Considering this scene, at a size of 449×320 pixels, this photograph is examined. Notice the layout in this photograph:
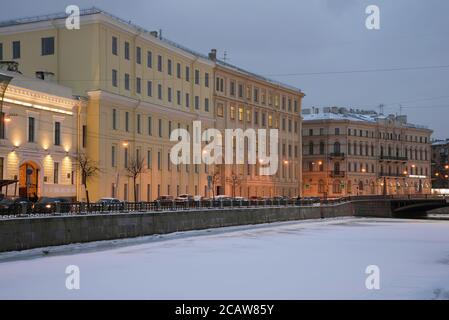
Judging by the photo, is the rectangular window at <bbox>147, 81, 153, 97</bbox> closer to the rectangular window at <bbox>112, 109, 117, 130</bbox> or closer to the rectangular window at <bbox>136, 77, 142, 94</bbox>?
the rectangular window at <bbox>136, 77, 142, 94</bbox>

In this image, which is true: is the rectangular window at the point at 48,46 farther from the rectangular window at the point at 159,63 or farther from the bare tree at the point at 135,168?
the bare tree at the point at 135,168

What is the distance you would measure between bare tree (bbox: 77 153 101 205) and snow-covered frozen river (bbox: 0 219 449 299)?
43.6ft

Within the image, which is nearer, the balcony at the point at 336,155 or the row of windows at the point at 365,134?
the balcony at the point at 336,155

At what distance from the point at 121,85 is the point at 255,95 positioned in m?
30.4

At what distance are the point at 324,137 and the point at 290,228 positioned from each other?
60.0 metres

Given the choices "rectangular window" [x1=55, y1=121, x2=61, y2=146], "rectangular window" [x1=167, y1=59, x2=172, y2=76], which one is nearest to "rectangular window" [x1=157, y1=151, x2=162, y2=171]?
"rectangular window" [x1=167, y1=59, x2=172, y2=76]

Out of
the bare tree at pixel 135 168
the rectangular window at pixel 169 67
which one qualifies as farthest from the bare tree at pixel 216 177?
the bare tree at pixel 135 168

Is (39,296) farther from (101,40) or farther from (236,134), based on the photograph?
(236,134)

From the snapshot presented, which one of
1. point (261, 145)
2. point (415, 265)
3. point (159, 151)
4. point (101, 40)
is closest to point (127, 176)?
point (159, 151)

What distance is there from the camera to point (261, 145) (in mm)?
95625

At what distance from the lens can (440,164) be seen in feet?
551

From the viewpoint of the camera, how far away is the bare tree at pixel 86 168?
198 ft

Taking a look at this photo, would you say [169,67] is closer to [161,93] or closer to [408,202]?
[161,93]

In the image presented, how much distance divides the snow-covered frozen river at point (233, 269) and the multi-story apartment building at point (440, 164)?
113319mm
